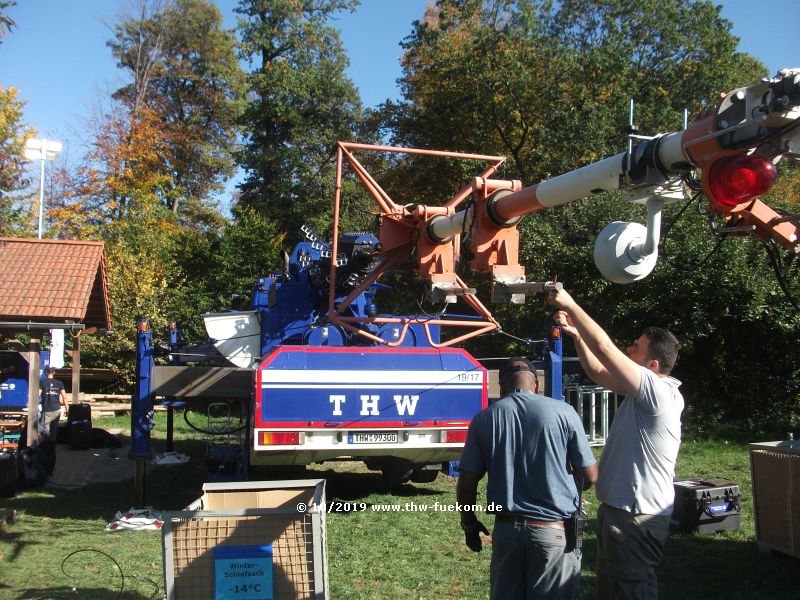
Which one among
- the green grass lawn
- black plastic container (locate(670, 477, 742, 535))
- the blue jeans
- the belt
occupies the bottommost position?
the green grass lawn

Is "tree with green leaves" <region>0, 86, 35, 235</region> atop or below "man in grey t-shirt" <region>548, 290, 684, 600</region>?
atop

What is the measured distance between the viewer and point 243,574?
4262 mm

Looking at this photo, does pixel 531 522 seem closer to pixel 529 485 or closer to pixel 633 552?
pixel 529 485

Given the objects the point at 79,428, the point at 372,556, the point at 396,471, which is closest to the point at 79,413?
the point at 79,428

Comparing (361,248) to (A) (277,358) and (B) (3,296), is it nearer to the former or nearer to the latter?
(A) (277,358)

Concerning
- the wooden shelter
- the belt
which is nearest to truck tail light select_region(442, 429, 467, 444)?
the belt

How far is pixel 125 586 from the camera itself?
5.69 meters

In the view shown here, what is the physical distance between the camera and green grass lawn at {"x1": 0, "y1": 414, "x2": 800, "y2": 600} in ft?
18.5

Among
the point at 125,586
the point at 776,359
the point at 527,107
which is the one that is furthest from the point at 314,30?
the point at 125,586

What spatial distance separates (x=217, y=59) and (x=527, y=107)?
18.4 metres

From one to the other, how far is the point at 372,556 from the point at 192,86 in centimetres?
3216

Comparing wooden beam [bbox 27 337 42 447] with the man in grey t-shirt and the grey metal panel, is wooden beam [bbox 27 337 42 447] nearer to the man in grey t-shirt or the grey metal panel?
the grey metal panel

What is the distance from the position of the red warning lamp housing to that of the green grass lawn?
3344mm

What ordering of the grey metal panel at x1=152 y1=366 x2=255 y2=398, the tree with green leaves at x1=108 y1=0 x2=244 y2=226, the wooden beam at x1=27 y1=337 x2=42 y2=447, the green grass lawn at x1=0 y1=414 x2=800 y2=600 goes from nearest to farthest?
the green grass lawn at x1=0 y1=414 x2=800 y2=600
the grey metal panel at x1=152 y1=366 x2=255 y2=398
the wooden beam at x1=27 y1=337 x2=42 y2=447
the tree with green leaves at x1=108 y1=0 x2=244 y2=226
